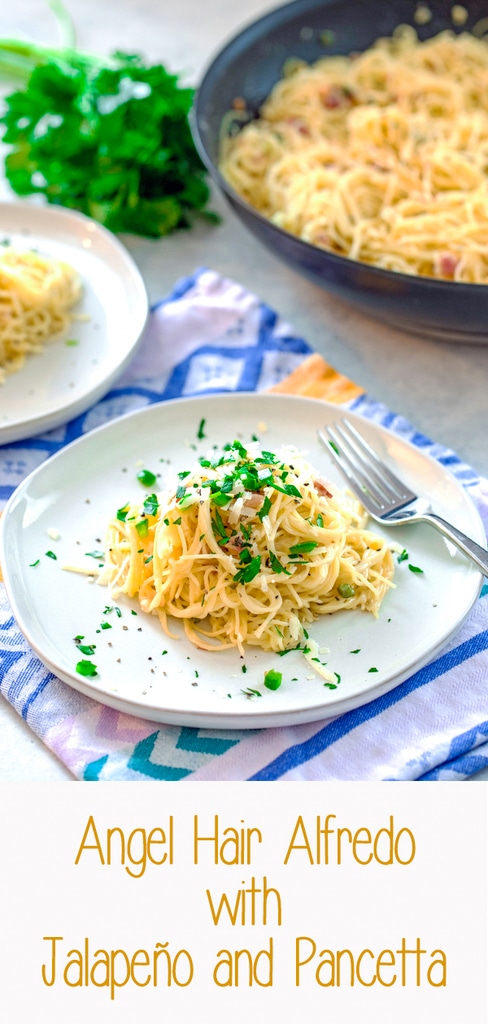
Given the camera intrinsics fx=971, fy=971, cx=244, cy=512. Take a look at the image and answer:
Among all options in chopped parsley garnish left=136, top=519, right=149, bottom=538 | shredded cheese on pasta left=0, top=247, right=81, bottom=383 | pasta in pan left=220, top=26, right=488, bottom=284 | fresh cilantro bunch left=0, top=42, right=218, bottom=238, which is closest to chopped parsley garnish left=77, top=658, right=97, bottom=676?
chopped parsley garnish left=136, top=519, right=149, bottom=538

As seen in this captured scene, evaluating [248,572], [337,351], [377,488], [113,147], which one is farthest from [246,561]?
[113,147]

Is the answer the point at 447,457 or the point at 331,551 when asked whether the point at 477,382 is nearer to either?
the point at 447,457

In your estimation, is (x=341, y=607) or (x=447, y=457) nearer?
(x=341, y=607)

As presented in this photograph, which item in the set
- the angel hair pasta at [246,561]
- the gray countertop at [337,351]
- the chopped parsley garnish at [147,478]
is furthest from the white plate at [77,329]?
the angel hair pasta at [246,561]

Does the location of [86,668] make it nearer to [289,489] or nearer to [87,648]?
[87,648]

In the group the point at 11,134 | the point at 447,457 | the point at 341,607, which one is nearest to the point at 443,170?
the point at 447,457

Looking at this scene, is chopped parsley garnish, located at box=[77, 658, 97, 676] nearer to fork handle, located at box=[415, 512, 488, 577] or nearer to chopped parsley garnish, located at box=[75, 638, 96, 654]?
chopped parsley garnish, located at box=[75, 638, 96, 654]
